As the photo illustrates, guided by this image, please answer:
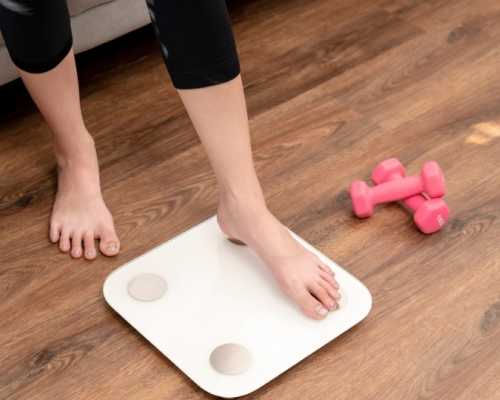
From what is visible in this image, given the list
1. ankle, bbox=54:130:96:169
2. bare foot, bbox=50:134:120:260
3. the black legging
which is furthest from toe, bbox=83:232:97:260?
the black legging

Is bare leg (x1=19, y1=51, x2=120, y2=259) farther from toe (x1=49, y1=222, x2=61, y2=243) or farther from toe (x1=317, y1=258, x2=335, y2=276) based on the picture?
toe (x1=317, y1=258, x2=335, y2=276)

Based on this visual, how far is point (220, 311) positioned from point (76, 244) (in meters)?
0.26

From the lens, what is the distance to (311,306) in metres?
1.17

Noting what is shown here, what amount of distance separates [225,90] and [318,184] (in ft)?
1.29

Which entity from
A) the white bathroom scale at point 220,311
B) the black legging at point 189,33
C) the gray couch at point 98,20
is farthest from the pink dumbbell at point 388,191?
the gray couch at point 98,20

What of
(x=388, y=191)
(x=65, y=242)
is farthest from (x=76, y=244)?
(x=388, y=191)

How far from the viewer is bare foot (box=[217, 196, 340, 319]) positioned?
1.18 meters

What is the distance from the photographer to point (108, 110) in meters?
1.62

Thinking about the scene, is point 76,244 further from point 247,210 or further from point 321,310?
point 321,310

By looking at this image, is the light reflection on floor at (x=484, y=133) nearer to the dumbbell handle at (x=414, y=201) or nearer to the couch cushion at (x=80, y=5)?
the dumbbell handle at (x=414, y=201)

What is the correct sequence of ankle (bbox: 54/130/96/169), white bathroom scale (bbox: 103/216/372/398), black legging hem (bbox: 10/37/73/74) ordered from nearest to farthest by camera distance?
white bathroom scale (bbox: 103/216/372/398) < black legging hem (bbox: 10/37/73/74) < ankle (bbox: 54/130/96/169)

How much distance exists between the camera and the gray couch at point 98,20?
1.51 meters

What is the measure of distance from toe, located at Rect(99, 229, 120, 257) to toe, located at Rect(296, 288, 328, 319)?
12.1 inches

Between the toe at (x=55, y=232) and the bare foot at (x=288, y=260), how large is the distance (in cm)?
29
